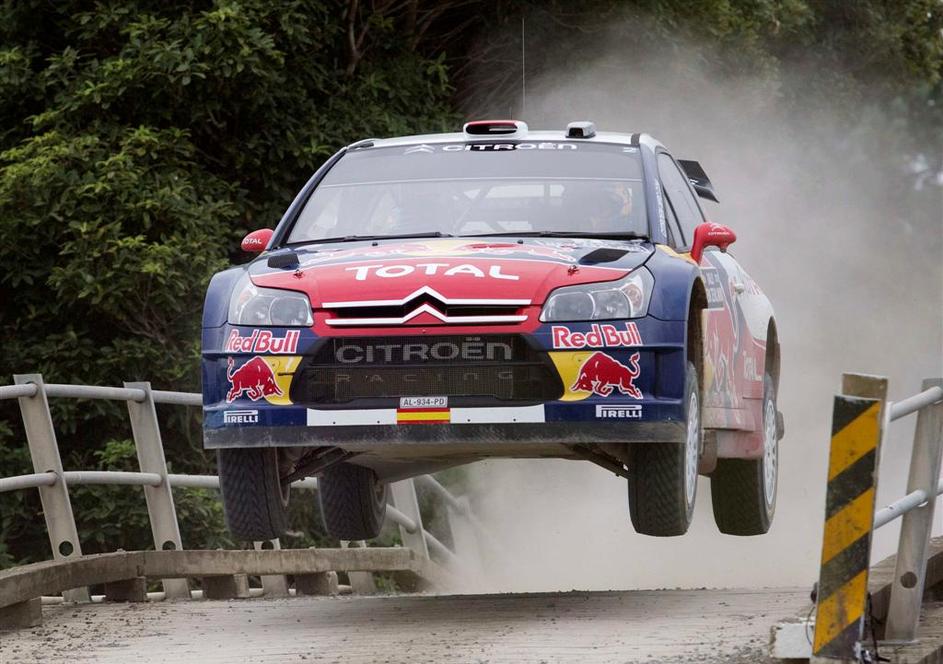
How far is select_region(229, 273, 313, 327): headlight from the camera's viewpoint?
314 inches

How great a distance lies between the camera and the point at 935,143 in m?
41.2

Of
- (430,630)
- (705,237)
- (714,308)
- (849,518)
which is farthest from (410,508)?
(849,518)

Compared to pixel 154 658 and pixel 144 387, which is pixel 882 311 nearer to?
pixel 144 387

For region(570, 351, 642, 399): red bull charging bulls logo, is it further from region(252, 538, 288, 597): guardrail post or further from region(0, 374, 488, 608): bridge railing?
region(252, 538, 288, 597): guardrail post

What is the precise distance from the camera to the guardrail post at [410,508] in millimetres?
15094

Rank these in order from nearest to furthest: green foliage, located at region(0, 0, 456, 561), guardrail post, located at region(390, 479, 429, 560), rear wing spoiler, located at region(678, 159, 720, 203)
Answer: rear wing spoiler, located at region(678, 159, 720, 203), guardrail post, located at region(390, 479, 429, 560), green foliage, located at region(0, 0, 456, 561)

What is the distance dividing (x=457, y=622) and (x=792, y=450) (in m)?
15.5

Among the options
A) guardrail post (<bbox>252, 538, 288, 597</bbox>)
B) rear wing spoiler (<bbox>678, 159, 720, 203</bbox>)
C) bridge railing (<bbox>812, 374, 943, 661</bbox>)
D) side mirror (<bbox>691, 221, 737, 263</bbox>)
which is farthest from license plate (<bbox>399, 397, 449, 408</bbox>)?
guardrail post (<bbox>252, 538, 288, 597</bbox>)

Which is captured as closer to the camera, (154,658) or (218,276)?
(154,658)

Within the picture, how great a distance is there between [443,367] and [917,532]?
1921 millimetres

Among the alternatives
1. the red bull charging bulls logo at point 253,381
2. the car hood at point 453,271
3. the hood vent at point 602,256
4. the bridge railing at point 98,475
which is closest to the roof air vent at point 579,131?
the car hood at point 453,271

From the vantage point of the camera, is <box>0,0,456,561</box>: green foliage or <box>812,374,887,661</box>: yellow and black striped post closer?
<box>812,374,887,661</box>: yellow and black striped post

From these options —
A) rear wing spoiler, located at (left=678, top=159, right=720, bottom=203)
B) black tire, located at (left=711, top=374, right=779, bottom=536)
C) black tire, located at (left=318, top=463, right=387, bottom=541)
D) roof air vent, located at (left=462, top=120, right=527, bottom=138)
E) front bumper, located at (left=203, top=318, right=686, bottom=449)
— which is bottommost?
black tire, located at (left=711, top=374, right=779, bottom=536)

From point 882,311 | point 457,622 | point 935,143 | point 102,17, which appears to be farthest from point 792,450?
point 935,143
